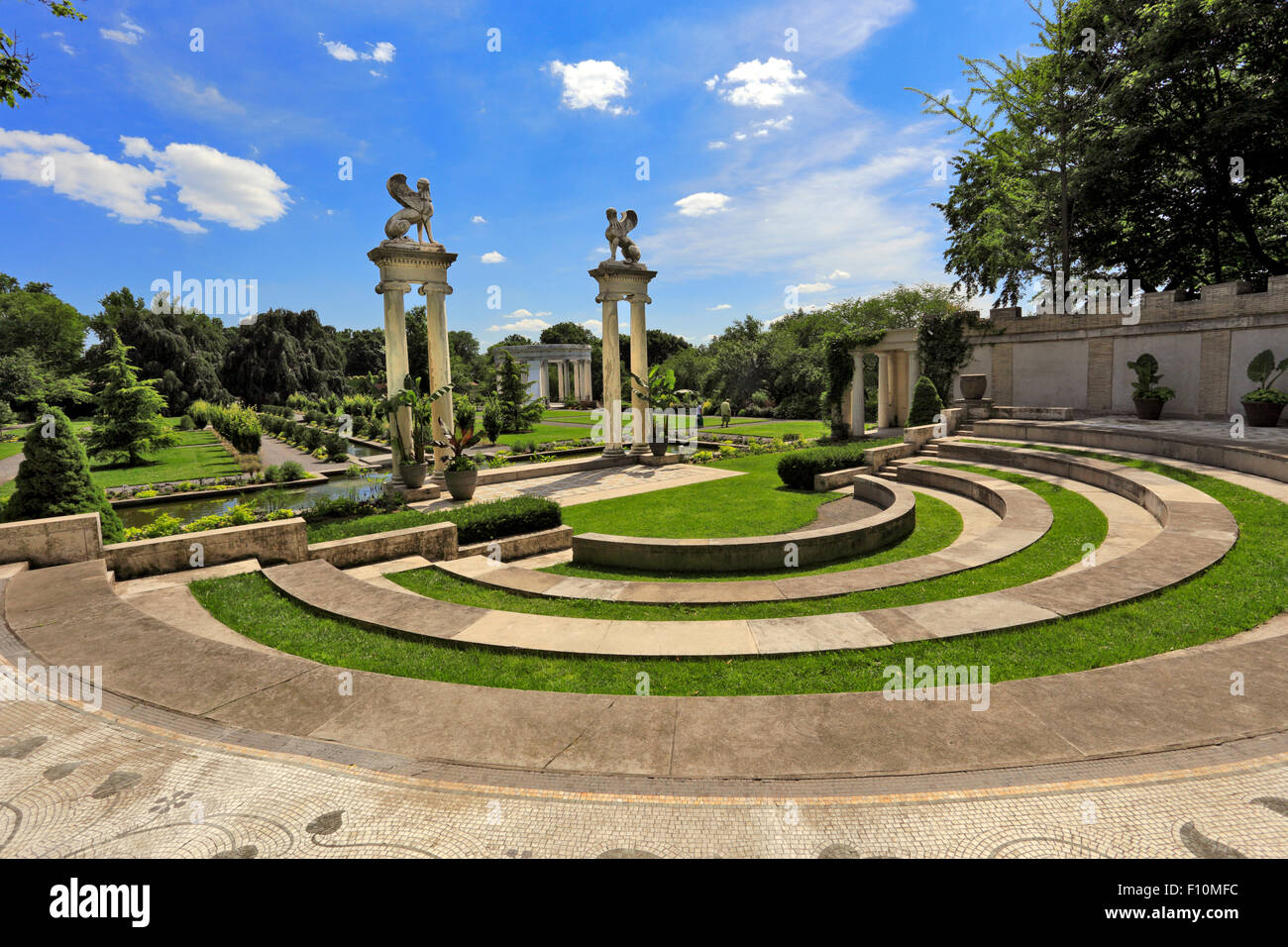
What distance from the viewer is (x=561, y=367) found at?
82125mm

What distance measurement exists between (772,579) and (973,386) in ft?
64.9

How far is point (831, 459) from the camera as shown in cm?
1894

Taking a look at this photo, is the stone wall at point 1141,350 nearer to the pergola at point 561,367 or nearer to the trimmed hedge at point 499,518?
the trimmed hedge at point 499,518

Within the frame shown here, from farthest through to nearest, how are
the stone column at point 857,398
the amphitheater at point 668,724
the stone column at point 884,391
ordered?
1. the stone column at point 884,391
2. the stone column at point 857,398
3. the amphitheater at point 668,724

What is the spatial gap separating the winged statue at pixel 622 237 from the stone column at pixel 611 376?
5.50 ft

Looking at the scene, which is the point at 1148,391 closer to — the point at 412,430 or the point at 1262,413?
the point at 1262,413

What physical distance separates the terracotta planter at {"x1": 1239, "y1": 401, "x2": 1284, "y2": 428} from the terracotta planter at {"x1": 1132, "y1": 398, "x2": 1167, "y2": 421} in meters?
2.88

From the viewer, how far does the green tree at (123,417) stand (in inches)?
1169

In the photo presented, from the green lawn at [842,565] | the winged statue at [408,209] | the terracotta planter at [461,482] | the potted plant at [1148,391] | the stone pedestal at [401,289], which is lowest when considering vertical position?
the green lawn at [842,565]

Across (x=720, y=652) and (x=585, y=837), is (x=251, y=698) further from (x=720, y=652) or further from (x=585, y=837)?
(x=720, y=652)

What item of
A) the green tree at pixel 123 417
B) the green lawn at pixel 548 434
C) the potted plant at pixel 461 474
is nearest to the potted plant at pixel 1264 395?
the potted plant at pixel 461 474

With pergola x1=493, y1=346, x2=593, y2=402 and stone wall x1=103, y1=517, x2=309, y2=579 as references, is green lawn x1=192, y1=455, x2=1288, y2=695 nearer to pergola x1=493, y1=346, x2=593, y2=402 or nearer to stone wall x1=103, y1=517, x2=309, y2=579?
stone wall x1=103, y1=517, x2=309, y2=579

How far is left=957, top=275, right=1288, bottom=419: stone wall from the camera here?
19703 millimetres

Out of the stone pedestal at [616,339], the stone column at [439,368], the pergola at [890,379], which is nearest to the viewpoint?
the stone column at [439,368]
